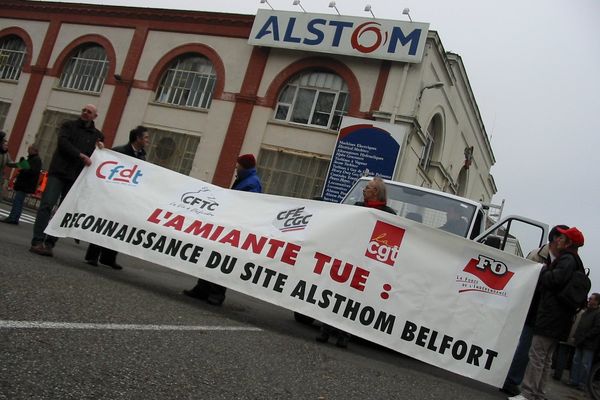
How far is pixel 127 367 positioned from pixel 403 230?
3.82 metres

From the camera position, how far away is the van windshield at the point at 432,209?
318 inches

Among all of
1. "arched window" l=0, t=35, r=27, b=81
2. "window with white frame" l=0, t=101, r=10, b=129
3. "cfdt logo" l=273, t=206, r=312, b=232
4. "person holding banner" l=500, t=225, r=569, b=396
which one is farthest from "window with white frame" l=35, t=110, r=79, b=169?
"person holding banner" l=500, t=225, r=569, b=396

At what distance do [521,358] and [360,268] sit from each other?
2400 millimetres

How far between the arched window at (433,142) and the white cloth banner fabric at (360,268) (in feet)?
60.0

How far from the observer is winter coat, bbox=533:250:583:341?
5.49 meters

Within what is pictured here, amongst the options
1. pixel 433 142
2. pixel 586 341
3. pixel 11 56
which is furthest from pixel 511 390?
pixel 11 56

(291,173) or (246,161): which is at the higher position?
(291,173)

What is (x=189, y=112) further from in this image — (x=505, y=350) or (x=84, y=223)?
(x=505, y=350)

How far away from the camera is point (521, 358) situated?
6.71 meters

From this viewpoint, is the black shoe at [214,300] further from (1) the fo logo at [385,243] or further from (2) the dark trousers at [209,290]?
(1) the fo logo at [385,243]

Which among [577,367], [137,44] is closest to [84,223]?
[577,367]

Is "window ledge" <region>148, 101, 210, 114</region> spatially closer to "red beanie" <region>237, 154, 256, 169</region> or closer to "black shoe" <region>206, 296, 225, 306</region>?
"red beanie" <region>237, 154, 256, 169</region>

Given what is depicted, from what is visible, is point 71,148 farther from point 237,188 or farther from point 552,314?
point 552,314

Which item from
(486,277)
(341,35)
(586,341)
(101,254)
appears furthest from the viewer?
(341,35)
